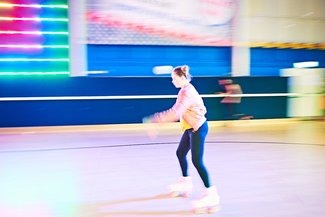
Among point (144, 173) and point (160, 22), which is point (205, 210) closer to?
point (144, 173)

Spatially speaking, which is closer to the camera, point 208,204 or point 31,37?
point 208,204

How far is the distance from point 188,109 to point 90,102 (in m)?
5.59

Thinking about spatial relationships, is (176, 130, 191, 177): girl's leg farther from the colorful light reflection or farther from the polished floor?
the colorful light reflection

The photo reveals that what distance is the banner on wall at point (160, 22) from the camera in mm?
9406

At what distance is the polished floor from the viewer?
3699 millimetres

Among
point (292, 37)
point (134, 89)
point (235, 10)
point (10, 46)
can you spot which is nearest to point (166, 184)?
point (134, 89)

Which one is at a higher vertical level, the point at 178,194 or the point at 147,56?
the point at 147,56

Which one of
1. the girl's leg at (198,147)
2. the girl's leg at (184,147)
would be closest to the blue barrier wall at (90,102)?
the girl's leg at (184,147)

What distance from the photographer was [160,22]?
9828 millimetres

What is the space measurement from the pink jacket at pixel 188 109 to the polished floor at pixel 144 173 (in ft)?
2.74

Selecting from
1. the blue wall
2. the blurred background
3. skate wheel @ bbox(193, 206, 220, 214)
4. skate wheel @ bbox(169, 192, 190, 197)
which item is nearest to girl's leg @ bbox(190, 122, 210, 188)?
skate wheel @ bbox(193, 206, 220, 214)

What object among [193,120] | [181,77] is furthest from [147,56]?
[193,120]

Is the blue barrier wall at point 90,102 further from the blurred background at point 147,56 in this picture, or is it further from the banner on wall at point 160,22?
the banner on wall at point 160,22

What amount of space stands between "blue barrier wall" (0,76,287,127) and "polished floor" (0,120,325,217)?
1.14 ft
